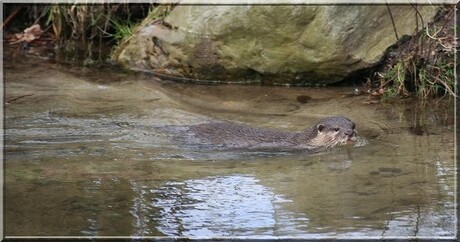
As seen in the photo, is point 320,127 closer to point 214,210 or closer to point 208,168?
point 208,168

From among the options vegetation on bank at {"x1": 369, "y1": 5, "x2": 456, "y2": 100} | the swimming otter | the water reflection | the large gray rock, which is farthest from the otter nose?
the large gray rock

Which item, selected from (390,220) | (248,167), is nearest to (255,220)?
(390,220)

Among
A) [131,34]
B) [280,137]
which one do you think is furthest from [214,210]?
[131,34]

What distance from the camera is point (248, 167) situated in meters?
5.18

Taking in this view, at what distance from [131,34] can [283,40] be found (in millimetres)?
1678

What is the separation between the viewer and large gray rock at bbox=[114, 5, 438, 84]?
23.7 ft

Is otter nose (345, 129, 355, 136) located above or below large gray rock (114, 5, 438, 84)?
below

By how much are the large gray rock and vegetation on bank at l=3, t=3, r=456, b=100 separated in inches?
7.6

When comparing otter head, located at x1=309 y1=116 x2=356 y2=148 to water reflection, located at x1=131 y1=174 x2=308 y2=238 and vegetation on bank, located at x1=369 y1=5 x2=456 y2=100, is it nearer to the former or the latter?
water reflection, located at x1=131 y1=174 x2=308 y2=238

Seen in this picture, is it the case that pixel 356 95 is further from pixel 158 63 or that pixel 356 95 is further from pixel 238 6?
pixel 158 63

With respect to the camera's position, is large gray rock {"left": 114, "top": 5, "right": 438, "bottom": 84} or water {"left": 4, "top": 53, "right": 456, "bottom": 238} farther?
large gray rock {"left": 114, "top": 5, "right": 438, "bottom": 84}

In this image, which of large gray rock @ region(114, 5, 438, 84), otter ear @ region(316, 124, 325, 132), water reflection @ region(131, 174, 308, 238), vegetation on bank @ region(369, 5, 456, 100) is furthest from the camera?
large gray rock @ region(114, 5, 438, 84)

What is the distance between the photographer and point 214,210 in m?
4.29

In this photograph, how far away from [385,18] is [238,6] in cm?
126
